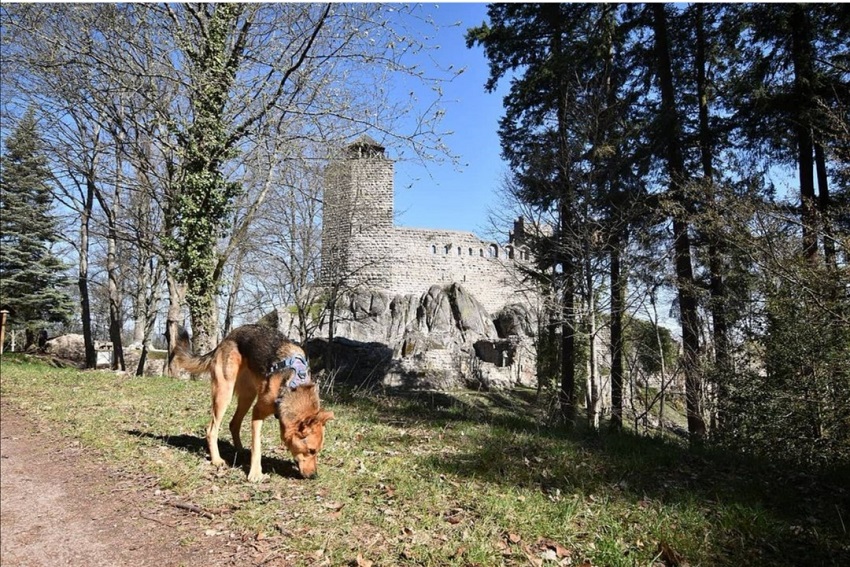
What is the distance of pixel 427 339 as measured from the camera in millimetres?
27000

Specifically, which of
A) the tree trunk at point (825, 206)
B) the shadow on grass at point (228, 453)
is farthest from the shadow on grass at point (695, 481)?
the tree trunk at point (825, 206)

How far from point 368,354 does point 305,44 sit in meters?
16.0

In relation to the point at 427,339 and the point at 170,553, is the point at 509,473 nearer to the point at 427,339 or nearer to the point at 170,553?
the point at 170,553

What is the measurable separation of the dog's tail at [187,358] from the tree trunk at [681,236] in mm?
10352

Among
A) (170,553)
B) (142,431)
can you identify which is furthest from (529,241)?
(170,553)

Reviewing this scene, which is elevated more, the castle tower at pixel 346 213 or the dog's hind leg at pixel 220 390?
the castle tower at pixel 346 213

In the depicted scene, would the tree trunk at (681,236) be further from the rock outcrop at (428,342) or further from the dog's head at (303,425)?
the dog's head at (303,425)

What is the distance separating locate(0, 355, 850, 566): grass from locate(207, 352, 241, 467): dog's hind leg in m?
0.25

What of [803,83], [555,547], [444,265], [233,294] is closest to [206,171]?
[555,547]

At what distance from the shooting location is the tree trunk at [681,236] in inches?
476

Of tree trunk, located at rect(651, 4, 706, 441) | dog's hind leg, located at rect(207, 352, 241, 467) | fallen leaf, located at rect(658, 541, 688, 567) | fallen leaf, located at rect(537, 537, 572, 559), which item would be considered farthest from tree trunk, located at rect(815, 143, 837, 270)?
dog's hind leg, located at rect(207, 352, 241, 467)

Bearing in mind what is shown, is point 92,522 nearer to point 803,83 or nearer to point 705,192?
point 705,192

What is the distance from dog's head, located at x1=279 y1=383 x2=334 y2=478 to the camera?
4.33 metres

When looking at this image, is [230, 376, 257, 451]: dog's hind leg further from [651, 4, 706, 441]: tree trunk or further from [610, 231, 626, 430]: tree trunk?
[651, 4, 706, 441]: tree trunk
